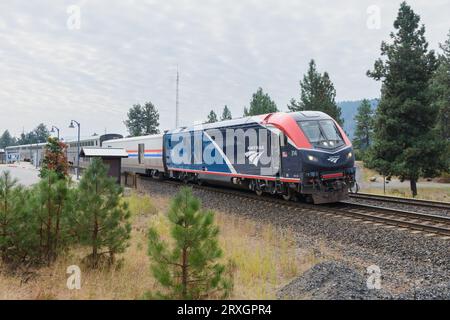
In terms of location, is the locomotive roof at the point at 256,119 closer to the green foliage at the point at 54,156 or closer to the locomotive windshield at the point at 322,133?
the locomotive windshield at the point at 322,133

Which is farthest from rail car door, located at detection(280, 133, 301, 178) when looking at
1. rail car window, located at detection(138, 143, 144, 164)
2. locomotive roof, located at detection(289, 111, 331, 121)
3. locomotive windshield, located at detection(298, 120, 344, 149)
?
rail car window, located at detection(138, 143, 144, 164)

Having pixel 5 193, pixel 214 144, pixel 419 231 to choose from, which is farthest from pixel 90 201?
pixel 214 144

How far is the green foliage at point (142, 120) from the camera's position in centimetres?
7938

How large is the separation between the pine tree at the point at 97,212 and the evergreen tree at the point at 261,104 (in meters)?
45.9

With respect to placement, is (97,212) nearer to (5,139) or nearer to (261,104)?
Answer: (261,104)

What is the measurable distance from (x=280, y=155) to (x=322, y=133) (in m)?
1.72

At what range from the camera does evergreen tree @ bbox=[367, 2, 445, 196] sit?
73.8 feet

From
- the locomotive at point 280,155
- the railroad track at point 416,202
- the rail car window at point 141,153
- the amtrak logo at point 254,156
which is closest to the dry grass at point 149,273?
the locomotive at point 280,155

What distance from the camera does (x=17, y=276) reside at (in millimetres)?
6281

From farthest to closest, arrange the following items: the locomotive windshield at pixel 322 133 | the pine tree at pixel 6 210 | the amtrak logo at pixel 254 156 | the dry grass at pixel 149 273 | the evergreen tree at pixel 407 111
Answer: the evergreen tree at pixel 407 111, the amtrak logo at pixel 254 156, the locomotive windshield at pixel 322 133, the pine tree at pixel 6 210, the dry grass at pixel 149 273

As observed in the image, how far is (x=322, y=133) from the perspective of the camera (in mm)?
13102

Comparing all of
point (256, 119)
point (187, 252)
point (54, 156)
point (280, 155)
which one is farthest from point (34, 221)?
point (54, 156)
